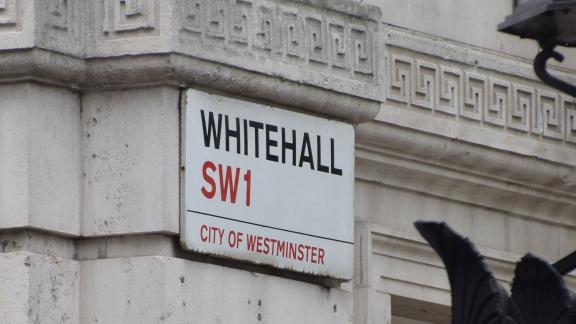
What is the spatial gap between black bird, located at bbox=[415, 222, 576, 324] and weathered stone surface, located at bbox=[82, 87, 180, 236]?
13.9 feet

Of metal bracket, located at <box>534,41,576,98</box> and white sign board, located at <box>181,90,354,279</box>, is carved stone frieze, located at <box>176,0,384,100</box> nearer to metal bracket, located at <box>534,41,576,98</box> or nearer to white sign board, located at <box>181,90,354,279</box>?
white sign board, located at <box>181,90,354,279</box>

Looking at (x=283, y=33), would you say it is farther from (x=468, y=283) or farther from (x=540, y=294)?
(x=540, y=294)

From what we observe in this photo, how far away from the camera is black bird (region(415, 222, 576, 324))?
8281 mm

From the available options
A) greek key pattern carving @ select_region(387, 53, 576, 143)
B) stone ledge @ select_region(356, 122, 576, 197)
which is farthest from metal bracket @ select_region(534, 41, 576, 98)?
greek key pattern carving @ select_region(387, 53, 576, 143)

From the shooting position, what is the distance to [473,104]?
51.4 ft

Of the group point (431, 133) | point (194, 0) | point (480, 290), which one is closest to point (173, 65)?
point (194, 0)

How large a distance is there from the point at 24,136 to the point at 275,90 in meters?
1.45

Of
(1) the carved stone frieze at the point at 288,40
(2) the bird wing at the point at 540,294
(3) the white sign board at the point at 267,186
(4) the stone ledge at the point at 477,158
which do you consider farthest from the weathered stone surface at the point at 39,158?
(2) the bird wing at the point at 540,294

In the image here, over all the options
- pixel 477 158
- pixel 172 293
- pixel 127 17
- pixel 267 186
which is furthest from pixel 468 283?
pixel 477 158

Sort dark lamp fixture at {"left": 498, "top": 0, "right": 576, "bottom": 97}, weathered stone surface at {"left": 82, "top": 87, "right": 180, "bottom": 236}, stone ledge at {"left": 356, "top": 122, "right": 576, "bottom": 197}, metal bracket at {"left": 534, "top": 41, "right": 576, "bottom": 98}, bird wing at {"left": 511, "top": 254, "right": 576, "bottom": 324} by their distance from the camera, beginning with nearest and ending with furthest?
bird wing at {"left": 511, "top": 254, "right": 576, "bottom": 324} → dark lamp fixture at {"left": 498, "top": 0, "right": 576, "bottom": 97} → metal bracket at {"left": 534, "top": 41, "right": 576, "bottom": 98} → weathered stone surface at {"left": 82, "top": 87, "right": 180, "bottom": 236} → stone ledge at {"left": 356, "top": 122, "right": 576, "bottom": 197}

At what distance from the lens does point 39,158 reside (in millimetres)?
12539

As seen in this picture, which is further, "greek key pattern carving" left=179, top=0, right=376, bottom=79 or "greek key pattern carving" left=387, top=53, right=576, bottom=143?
"greek key pattern carving" left=387, top=53, right=576, bottom=143

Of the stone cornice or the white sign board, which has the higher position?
the stone cornice

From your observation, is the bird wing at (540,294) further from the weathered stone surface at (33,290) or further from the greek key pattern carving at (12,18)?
the greek key pattern carving at (12,18)
